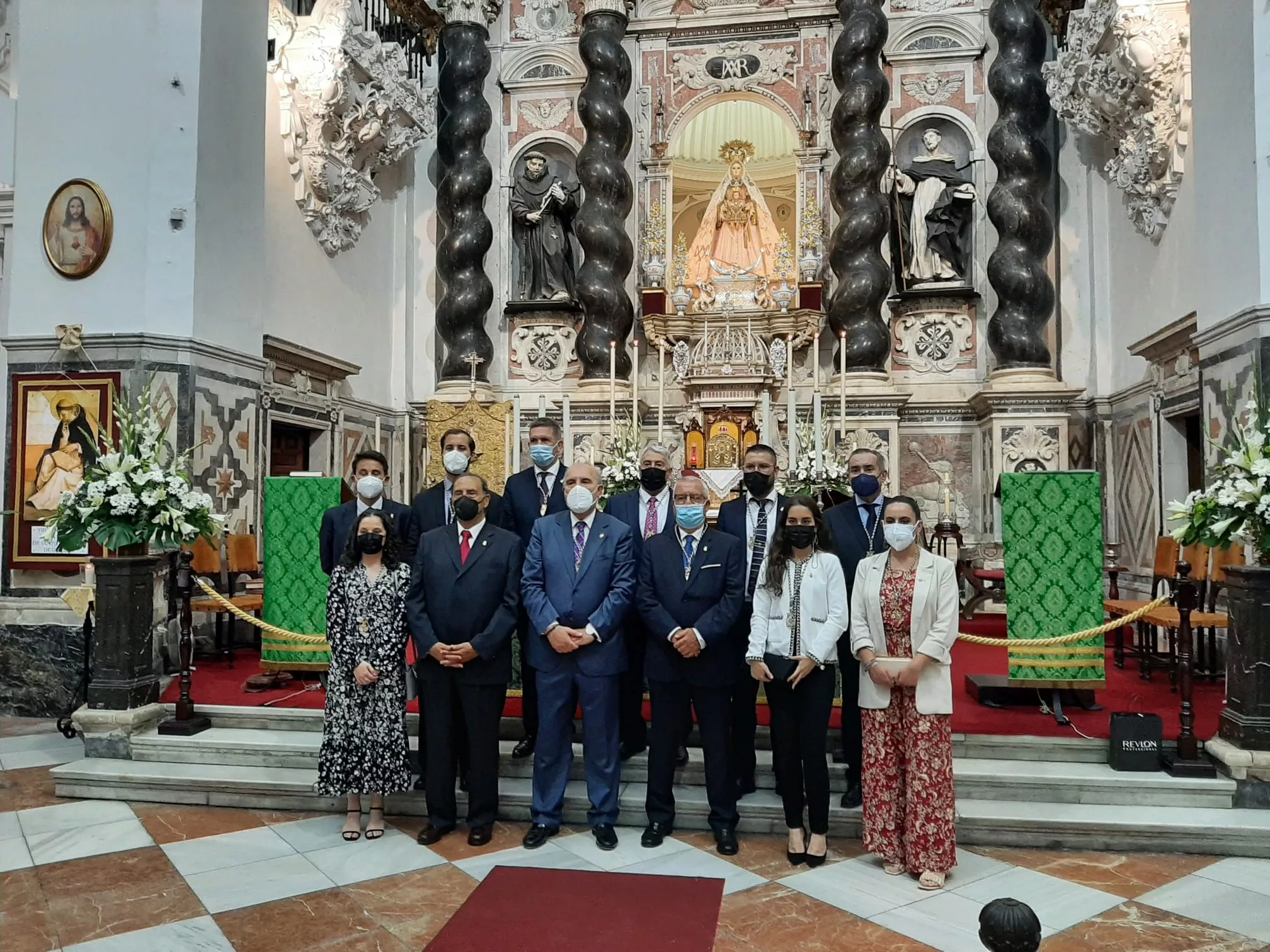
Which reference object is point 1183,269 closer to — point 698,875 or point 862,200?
point 862,200

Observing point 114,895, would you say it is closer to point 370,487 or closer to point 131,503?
point 370,487

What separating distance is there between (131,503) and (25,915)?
2.59 m

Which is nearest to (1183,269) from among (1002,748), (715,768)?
(1002,748)

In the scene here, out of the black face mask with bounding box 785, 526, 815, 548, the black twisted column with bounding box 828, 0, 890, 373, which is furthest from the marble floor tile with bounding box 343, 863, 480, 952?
the black twisted column with bounding box 828, 0, 890, 373

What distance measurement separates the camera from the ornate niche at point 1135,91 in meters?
7.97

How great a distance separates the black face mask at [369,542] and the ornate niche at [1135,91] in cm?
740

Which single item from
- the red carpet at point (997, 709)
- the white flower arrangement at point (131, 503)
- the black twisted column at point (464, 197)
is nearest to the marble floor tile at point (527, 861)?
the red carpet at point (997, 709)

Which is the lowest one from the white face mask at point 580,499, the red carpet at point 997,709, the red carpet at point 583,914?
the red carpet at point 583,914

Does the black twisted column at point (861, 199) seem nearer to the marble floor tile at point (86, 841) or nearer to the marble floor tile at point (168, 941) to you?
the marble floor tile at point (86, 841)

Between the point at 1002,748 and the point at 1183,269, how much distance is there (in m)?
5.24

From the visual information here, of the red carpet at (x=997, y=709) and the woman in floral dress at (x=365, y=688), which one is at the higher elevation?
the woman in floral dress at (x=365, y=688)

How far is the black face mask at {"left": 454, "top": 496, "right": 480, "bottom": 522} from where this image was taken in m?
4.57

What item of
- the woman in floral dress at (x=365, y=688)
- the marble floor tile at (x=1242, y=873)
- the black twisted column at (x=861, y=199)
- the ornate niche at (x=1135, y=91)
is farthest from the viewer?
the black twisted column at (x=861, y=199)

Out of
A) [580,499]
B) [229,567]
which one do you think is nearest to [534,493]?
[580,499]
